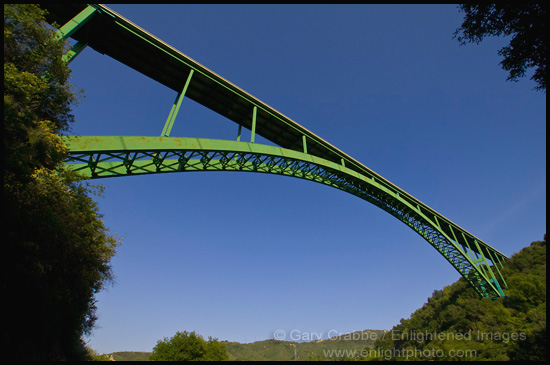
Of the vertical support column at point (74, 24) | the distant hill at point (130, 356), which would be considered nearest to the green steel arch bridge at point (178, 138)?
the vertical support column at point (74, 24)

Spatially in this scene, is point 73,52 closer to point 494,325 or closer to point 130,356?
point 494,325

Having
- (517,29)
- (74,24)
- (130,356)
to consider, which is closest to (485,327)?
(517,29)

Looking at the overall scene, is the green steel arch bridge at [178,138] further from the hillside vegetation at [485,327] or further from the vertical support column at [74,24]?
the hillside vegetation at [485,327]

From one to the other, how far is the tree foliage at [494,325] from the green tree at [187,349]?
568 inches

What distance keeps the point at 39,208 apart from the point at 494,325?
30895mm

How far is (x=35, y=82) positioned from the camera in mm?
6773

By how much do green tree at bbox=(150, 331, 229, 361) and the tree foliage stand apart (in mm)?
14430

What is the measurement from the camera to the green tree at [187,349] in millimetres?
21484

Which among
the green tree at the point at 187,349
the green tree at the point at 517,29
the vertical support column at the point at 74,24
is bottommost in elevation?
the green tree at the point at 187,349

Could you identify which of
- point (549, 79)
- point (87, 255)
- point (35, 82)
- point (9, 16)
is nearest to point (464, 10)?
point (549, 79)

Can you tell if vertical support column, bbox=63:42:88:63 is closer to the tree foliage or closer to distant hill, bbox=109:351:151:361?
the tree foliage

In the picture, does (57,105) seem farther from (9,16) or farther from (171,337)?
(171,337)

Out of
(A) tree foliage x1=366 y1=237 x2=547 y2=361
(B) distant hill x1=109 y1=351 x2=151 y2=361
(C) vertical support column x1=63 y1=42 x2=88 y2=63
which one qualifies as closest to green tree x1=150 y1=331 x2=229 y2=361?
(A) tree foliage x1=366 y1=237 x2=547 y2=361

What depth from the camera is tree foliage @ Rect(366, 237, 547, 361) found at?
50.3 ft
